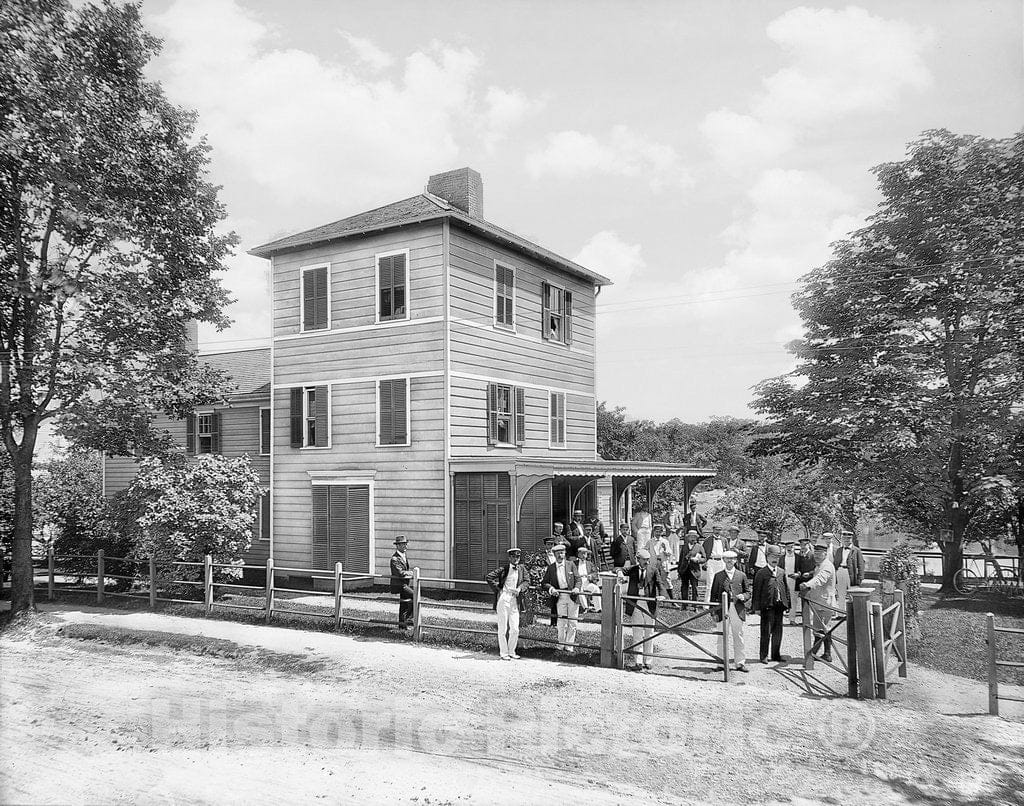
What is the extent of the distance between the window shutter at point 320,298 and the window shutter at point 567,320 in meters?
7.48

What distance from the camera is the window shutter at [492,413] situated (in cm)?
1914

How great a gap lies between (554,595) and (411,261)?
9.99 m

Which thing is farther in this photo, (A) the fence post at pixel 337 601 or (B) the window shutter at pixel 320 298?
(B) the window shutter at pixel 320 298

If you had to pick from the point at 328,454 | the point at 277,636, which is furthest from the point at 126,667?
the point at 328,454

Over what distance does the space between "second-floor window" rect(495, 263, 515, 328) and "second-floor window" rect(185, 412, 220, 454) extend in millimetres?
10676

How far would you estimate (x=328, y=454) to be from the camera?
19.6 meters

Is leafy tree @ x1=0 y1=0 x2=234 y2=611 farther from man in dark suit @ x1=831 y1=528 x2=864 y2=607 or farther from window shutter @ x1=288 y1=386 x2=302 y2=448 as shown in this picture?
man in dark suit @ x1=831 y1=528 x2=864 y2=607

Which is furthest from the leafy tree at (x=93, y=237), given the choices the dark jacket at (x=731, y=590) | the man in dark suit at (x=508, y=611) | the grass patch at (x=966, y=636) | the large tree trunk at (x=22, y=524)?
the grass patch at (x=966, y=636)

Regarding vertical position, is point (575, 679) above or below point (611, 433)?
below

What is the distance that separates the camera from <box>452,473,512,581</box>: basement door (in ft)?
55.6

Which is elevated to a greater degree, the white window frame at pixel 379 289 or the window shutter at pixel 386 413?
the white window frame at pixel 379 289

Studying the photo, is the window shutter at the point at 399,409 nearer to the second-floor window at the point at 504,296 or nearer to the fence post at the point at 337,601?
the second-floor window at the point at 504,296

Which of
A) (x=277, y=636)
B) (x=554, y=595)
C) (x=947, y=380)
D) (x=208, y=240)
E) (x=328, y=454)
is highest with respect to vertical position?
(x=208, y=240)

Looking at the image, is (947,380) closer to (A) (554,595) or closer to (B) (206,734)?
(A) (554,595)
